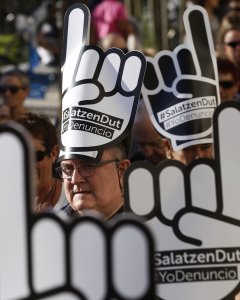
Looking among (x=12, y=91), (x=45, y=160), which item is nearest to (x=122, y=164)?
(x=45, y=160)

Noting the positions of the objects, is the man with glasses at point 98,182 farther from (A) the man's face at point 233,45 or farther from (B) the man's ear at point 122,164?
Result: (A) the man's face at point 233,45

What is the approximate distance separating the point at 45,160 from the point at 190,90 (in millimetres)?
786

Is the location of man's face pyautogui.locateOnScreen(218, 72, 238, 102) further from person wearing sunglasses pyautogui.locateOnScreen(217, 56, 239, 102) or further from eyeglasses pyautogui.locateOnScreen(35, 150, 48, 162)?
eyeglasses pyautogui.locateOnScreen(35, 150, 48, 162)

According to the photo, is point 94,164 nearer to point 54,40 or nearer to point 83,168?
point 83,168

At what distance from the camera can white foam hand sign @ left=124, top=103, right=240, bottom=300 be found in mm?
3031

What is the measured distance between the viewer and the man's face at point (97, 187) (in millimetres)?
3842

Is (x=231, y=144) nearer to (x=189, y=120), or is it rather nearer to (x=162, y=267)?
(x=162, y=267)

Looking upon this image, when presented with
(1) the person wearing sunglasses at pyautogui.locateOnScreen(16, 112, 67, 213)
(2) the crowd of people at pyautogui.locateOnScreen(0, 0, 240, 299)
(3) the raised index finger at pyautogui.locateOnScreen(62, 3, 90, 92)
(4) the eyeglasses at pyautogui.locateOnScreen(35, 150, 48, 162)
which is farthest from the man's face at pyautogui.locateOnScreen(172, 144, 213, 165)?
(4) the eyeglasses at pyautogui.locateOnScreen(35, 150, 48, 162)

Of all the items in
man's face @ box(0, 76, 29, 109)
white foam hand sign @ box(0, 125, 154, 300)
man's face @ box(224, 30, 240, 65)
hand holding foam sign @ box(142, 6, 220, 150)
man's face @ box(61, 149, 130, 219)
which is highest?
man's face @ box(224, 30, 240, 65)

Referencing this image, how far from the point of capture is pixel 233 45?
297 inches

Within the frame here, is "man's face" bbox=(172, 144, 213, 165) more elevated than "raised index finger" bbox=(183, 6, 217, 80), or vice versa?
"raised index finger" bbox=(183, 6, 217, 80)

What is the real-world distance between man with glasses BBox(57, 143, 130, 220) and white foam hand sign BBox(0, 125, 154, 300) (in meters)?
1.26

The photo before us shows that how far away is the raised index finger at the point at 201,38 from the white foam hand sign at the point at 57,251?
154 centimetres

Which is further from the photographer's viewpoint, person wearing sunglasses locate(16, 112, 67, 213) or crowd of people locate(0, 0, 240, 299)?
person wearing sunglasses locate(16, 112, 67, 213)
